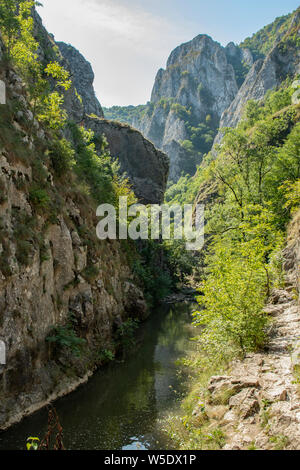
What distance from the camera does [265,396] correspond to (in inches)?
275

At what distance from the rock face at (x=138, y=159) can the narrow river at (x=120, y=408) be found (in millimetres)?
31394

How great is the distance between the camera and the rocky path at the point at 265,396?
580 centimetres

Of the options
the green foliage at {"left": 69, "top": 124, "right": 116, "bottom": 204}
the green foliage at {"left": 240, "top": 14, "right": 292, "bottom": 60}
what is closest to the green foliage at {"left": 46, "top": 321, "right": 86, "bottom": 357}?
the green foliage at {"left": 69, "top": 124, "right": 116, "bottom": 204}

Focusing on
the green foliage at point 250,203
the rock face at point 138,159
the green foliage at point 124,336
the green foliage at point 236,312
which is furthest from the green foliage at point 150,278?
the green foliage at point 236,312

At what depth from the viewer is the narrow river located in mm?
9492

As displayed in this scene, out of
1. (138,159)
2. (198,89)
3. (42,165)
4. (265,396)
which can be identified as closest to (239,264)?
(265,396)

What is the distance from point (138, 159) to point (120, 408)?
4087 cm

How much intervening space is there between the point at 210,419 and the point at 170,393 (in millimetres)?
5317

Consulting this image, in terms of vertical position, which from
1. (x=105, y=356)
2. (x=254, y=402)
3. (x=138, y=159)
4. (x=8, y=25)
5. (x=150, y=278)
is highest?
(x=8, y=25)

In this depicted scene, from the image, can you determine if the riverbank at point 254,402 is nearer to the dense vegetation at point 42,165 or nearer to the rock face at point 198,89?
the dense vegetation at point 42,165

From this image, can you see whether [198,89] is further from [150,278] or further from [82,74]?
[150,278]

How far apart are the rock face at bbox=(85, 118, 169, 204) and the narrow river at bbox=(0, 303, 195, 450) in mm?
31394

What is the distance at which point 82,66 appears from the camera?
60.2m

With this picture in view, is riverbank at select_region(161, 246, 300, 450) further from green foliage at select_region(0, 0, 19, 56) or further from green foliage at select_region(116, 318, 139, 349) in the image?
green foliage at select_region(0, 0, 19, 56)
